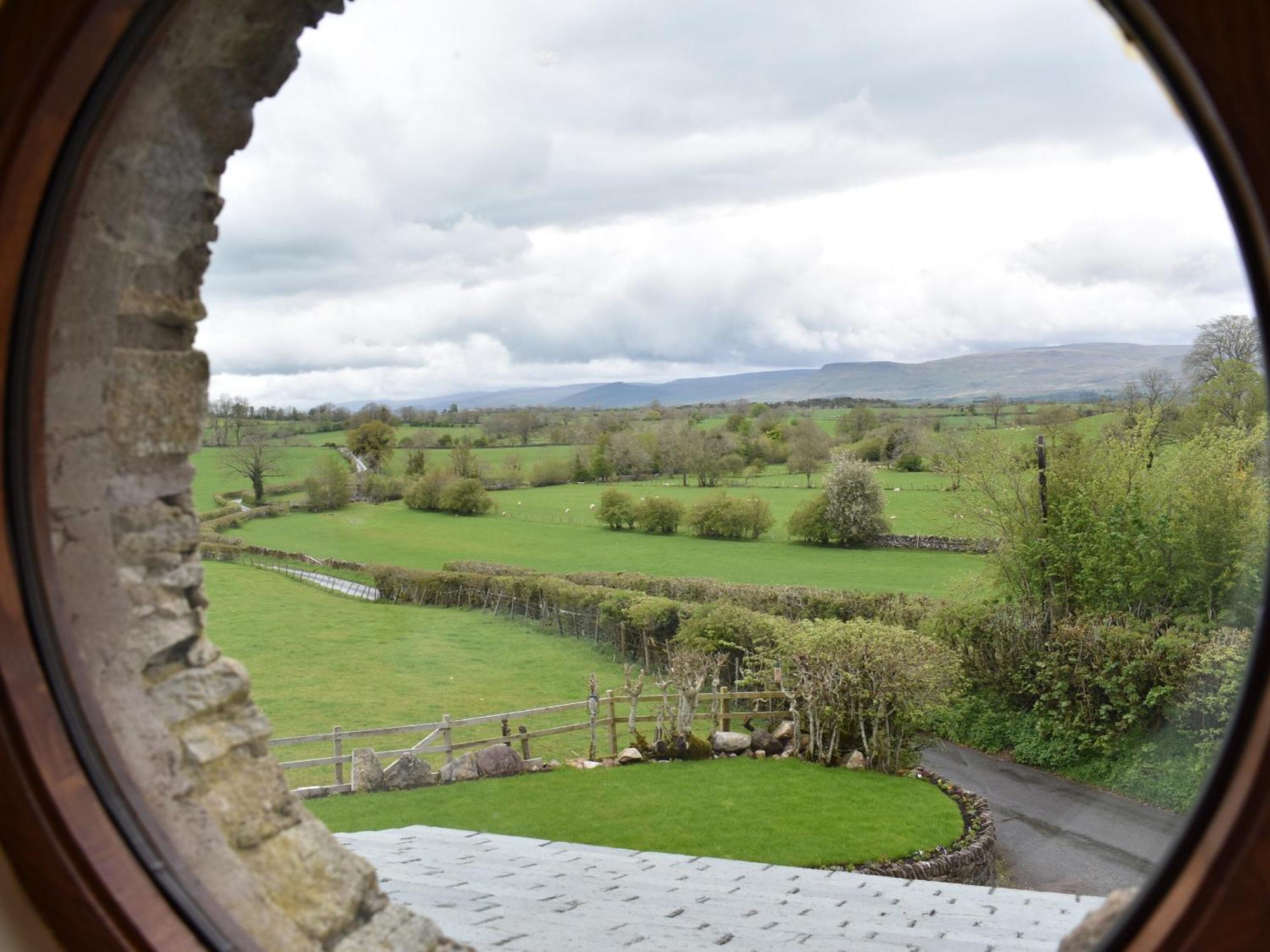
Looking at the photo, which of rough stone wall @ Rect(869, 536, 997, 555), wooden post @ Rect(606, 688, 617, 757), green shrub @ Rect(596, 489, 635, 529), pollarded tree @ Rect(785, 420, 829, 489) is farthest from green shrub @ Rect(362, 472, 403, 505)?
rough stone wall @ Rect(869, 536, 997, 555)

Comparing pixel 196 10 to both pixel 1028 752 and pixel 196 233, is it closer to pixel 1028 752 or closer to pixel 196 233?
pixel 196 233

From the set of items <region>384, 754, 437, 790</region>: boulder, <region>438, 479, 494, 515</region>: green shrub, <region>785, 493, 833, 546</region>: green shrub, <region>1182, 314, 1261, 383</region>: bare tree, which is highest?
<region>1182, 314, 1261, 383</region>: bare tree

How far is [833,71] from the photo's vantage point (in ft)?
25.7

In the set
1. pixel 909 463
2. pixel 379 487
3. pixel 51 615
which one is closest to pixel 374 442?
pixel 379 487

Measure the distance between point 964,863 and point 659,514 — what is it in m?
5.73

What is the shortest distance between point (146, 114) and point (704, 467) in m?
9.86

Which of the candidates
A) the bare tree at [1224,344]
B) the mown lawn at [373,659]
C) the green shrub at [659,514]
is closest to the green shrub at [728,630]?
the mown lawn at [373,659]

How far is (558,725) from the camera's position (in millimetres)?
8328

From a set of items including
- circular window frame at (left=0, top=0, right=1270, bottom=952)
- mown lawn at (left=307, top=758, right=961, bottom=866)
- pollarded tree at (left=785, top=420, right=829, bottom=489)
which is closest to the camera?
circular window frame at (left=0, top=0, right=1270, bottom=952)

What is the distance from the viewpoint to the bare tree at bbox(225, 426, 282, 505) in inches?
279

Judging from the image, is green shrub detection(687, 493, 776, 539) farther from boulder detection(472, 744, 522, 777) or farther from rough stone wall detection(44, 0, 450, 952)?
rough stone wall detection(44, 0, 450, 952)

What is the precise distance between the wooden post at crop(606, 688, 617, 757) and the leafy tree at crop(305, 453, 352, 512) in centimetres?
361

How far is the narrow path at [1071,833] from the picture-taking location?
718 cm

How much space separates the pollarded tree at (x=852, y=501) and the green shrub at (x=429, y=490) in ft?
15.4
